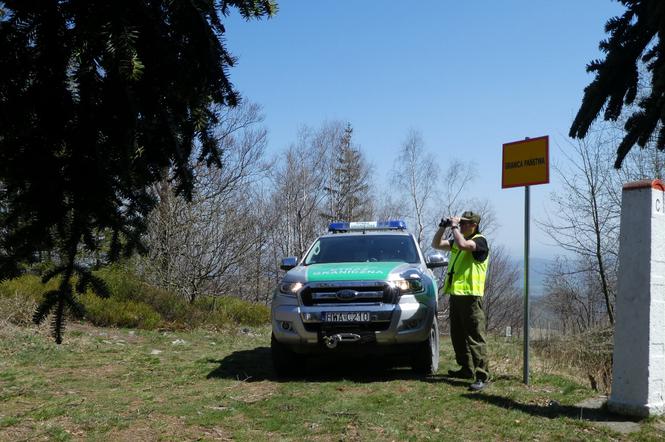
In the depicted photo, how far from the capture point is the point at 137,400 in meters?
6.56

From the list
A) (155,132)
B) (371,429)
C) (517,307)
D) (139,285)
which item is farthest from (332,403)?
(517,307)

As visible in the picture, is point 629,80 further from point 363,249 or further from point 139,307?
point 139,307

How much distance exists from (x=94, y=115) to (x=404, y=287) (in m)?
5.45

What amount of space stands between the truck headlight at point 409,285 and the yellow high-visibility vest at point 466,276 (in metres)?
0.32

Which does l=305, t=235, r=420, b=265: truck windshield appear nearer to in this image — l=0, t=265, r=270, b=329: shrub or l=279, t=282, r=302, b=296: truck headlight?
l=279, t=282, r=302, b=296: truck headlight

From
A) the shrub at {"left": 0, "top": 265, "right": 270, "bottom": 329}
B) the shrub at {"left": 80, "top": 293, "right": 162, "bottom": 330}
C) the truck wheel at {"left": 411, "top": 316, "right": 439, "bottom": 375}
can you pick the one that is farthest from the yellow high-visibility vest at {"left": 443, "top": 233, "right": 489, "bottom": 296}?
the shrub at {"left": 80, "top": 293, "right": 162, "bottom": 330}

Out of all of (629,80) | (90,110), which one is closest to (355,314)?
(629,80)

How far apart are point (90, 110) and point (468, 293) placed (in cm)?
562

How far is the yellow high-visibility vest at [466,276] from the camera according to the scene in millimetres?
7387

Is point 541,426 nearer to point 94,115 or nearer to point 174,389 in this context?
point 174,389

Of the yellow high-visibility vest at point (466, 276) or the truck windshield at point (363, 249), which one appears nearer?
the yellow high-visibility vest at point (466, 276)

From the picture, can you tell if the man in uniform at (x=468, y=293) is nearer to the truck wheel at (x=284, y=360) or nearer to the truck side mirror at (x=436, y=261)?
the truck side mirror at (x=436, y=261)

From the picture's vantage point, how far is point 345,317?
7387mm

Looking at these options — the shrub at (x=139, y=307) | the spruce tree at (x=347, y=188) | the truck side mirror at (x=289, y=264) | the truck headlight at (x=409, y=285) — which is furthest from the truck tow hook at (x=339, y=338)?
the spruce tree at (x=347, y=188)
